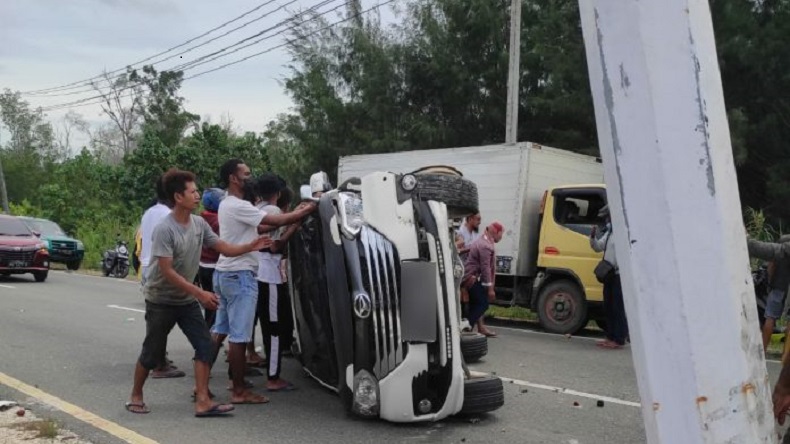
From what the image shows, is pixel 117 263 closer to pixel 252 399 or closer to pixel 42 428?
pixel 252 399

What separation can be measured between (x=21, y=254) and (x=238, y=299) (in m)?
13.7

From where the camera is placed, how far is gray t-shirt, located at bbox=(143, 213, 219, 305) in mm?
5223

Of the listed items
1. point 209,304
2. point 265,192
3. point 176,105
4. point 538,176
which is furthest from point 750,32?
point 176,105

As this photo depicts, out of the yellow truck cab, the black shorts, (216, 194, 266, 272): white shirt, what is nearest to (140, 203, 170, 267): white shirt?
(216, 194, 266, 272): white shirt

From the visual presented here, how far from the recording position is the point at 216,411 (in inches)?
215

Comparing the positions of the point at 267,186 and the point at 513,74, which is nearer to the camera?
the point at 267,186

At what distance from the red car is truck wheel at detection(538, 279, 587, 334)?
12.4 meters

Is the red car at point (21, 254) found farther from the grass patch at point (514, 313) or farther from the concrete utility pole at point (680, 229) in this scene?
the concrete utility pole at point (680, 229)

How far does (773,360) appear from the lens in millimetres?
8398

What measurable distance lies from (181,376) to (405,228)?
313 centimetres

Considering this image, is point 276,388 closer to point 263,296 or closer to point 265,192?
point 263,296

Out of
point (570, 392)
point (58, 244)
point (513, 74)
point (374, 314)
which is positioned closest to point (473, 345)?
point (570, 392)

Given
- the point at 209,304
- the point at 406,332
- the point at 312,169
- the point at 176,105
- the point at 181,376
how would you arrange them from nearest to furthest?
1. the point at 406,332
2. the point at 209,304
3. the point at 181,376
4. the point at 312,169
5. the point at 176,105

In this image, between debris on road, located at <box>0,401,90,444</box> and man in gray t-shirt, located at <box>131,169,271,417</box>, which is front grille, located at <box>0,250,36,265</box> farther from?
man in gray t-shirt, located at <box>131,169,271,417</box>
